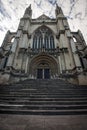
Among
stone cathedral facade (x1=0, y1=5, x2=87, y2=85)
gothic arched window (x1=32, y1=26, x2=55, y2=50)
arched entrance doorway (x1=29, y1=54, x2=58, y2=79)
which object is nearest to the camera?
stone cathedral facade (x1=0, y1=5, x2=87, y2=85)

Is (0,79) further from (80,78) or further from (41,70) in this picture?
(80,78)

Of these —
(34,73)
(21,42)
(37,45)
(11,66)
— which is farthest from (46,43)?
(11,66)

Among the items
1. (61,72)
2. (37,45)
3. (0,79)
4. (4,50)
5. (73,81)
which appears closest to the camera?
(0,79)

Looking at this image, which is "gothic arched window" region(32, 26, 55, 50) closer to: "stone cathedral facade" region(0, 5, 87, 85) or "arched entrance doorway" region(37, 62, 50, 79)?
"stone cathedral facade" region(0, 5, 87, 85)

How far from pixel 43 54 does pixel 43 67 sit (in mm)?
2267

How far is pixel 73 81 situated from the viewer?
13.1 meters

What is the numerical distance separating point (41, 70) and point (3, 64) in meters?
6.21

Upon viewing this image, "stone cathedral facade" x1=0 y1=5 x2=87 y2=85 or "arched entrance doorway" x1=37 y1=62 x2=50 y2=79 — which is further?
"arched entrance doorway" x1=37 y1=62 x2=50 y2=79

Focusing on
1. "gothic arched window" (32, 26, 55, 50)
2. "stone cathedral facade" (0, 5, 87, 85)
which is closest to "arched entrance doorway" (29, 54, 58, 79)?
"stone cathedral facade" (0, 5, 87, 85)

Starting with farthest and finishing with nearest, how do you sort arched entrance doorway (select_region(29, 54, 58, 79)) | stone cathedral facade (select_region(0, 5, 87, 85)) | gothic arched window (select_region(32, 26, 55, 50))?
gothic arched window (select_region(32, 26, 55, 50))
arched entrance doorway (select_region(29, 54, 58, 79))
stone cathedral facade (select_region(0, 5, 87, 85))

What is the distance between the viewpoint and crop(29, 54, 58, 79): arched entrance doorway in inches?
614

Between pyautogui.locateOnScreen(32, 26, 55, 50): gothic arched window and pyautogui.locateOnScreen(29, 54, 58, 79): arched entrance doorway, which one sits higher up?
pyautogui.locateOnScreen(32, 26, 55, 50): gothic arched window

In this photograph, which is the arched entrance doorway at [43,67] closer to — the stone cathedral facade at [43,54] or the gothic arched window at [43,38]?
the stone cathedral facade at [43,54]

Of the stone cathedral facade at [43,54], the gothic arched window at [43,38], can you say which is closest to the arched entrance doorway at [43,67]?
the stone cathedral facade at [43,54]
